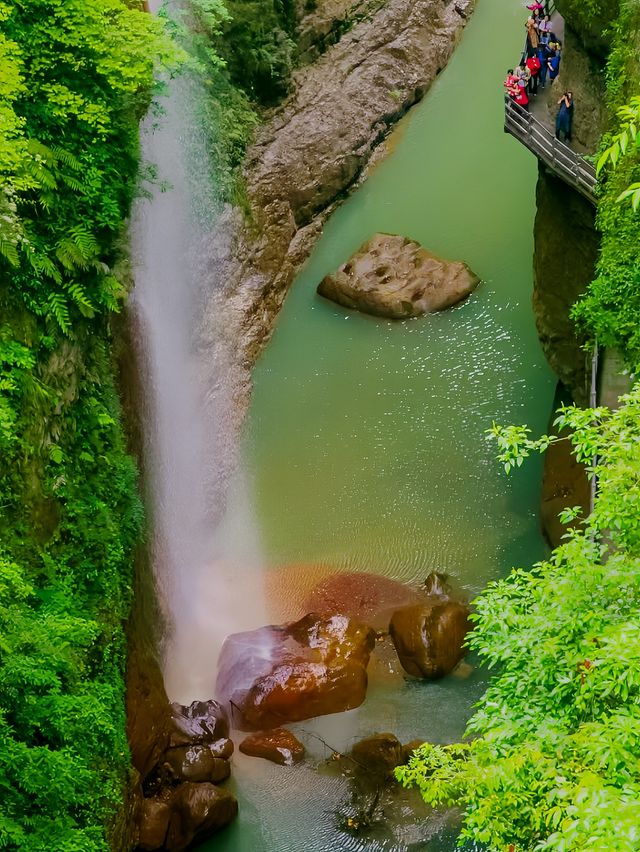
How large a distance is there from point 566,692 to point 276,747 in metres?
8.87

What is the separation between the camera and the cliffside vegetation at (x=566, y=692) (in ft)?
19.1

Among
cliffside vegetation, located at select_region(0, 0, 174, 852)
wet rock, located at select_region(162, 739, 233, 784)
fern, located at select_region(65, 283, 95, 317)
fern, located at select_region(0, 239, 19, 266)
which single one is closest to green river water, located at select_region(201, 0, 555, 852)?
wet rock, located at select_region(162, 739, 233, 784)

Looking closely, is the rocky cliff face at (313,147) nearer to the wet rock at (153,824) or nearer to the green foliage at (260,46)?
the green foliage at (260,46)

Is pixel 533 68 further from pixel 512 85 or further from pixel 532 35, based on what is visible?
pixel 532 35

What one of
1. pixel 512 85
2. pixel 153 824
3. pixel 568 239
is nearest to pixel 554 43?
pixel 512 85

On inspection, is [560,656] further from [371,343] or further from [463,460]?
[371,343]

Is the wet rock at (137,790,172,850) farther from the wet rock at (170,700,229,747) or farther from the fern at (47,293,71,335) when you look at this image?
the fern at (47,293,71,335)

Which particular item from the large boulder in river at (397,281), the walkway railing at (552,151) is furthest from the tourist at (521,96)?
the large boulder in river at (397,281)

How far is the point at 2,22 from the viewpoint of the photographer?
12.0m

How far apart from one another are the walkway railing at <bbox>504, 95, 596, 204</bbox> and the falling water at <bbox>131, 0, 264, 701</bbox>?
694 centimetres

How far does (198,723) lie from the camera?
14.8m

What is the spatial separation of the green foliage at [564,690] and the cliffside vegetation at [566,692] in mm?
10

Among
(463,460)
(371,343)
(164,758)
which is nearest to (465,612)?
(463,460)

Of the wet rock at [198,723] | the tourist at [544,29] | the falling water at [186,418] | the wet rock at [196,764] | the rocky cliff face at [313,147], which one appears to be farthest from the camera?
the rocky cliff face at [313,147]
